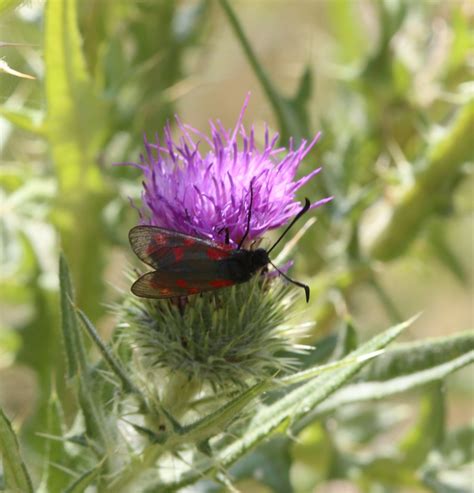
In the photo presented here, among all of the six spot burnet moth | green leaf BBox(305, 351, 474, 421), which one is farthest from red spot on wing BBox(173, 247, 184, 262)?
green leaf BBox(305, 351, 474, 421)

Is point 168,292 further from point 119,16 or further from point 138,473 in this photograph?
point 119,16

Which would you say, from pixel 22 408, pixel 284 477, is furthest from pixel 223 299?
pixel 22 408

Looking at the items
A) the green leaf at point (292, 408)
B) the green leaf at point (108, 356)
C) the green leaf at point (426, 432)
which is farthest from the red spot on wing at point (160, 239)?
the green leaf at point (426, 432)

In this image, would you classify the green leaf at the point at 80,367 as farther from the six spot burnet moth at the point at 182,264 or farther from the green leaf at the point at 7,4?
the green leaf at the point at 7,4

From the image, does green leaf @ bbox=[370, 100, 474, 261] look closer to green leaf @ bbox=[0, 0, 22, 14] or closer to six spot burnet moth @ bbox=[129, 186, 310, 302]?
six spot burnet moth @ bbox=[129, 186, 310, 302]

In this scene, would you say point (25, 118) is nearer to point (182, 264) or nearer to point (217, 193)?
point (217, 193)

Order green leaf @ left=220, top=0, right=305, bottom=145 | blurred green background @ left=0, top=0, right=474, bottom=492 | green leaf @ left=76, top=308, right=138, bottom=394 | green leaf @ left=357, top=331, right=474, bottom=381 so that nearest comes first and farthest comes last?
green leaf @ left=76, top=308, right=138, bottom=394, green leaf @ left=357, top=331, right=474, bottom=381, green leaf @ left=220, top=0, right=305, bottom=145, blurred green background @ left=0, top=0, right=474, bottom=492

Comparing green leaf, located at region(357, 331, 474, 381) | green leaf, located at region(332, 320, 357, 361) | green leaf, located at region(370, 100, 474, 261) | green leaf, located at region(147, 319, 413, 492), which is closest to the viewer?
green leaf, located at region(147, 319, 413, 492)
